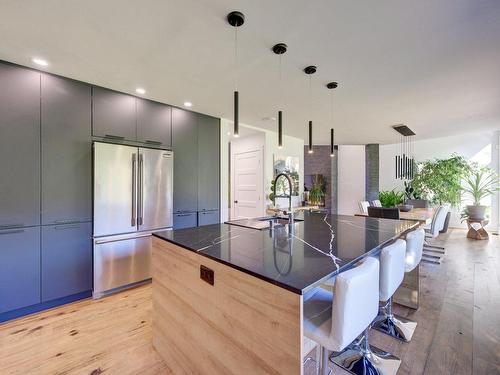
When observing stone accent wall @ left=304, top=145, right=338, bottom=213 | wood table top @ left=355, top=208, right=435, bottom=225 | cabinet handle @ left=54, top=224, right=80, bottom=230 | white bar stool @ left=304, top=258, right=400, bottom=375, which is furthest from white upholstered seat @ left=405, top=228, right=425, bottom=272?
stone accent wall @ left=304, top=145, right=338, bottom=213

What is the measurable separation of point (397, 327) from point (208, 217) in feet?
9.27

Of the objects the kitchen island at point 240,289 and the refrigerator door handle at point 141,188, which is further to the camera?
the refrigerator door handle at point 141,188

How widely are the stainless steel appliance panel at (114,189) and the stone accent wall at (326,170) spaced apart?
5.76 m

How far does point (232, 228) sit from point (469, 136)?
308 inches

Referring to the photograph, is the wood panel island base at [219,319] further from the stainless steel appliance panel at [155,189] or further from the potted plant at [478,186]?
the potted plant at [478,186]

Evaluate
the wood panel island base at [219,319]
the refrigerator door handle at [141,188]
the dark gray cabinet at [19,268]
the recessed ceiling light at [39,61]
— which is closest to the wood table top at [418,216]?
the wood panel island base at [219,319]

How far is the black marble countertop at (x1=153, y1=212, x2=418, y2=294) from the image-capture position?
1018 mm

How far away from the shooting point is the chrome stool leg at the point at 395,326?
77.8 inches

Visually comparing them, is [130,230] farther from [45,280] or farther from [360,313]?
[360,313]

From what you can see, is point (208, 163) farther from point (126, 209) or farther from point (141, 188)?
point (126, 209)

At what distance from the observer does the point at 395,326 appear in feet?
6.68

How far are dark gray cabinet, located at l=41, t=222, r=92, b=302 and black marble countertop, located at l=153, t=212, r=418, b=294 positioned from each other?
1.51 meters

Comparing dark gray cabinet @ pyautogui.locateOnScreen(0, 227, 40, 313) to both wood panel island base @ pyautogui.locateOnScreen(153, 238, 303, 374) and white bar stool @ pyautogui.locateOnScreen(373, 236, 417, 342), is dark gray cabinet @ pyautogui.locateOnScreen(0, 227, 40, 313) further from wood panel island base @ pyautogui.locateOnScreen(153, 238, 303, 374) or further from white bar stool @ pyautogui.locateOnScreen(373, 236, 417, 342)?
white bar stool @ pyautogui.locateOnScreen(373, 236, 417, 342)

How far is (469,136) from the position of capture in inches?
255
